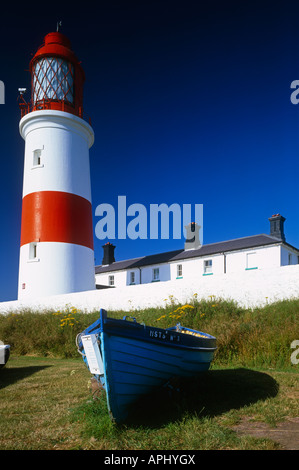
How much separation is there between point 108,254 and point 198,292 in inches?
847

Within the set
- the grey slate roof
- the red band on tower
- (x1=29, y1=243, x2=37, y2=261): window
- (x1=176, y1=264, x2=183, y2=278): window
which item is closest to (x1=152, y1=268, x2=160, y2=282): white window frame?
the grey slate roof

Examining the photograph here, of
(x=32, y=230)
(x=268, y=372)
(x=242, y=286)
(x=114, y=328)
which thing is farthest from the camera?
(x=32, y=230)

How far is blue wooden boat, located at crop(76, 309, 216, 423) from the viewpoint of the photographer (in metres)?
5.33

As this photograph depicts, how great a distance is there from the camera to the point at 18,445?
4.95 m

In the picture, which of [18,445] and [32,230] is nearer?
[18,445]

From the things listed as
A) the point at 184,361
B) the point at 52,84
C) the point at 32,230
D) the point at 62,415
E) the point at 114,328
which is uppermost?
the point at 52,84

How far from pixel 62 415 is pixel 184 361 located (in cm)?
224

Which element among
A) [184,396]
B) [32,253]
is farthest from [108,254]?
[184,396]

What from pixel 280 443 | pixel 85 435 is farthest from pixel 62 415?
pixel 280 443

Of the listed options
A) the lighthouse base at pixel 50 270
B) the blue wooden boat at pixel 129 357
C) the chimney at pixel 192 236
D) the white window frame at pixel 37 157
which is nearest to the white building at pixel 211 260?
the chimney at pixel 192 236

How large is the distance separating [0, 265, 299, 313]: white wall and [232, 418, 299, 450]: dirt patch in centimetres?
783

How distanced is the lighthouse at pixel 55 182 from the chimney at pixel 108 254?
14.5m

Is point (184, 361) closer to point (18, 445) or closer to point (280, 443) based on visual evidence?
point (280, 443)
